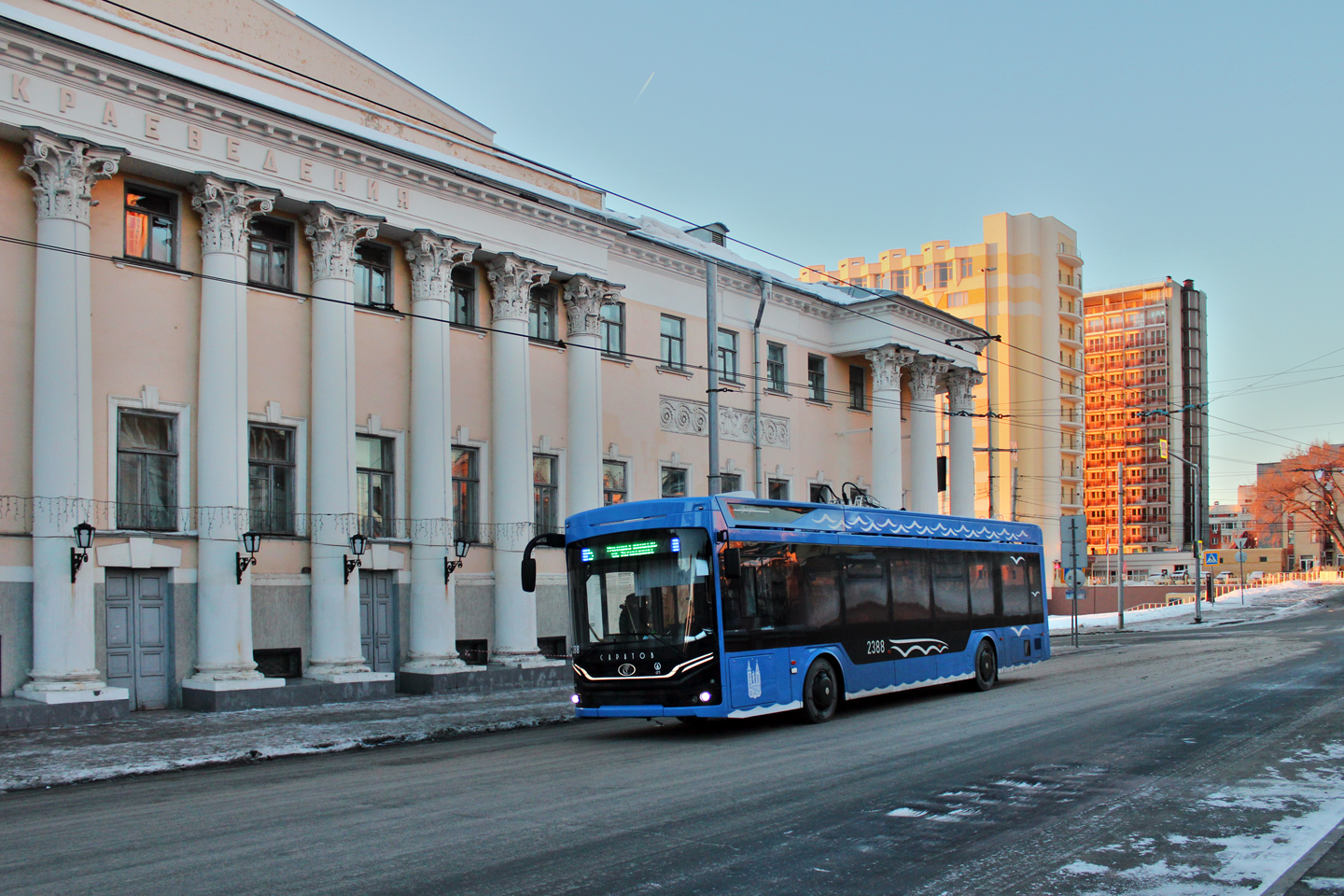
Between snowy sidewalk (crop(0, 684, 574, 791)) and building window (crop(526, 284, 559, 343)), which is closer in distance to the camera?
snowy sidewalk (crop(0, 684, 574, 791))

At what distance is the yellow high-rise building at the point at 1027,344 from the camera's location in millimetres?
81562

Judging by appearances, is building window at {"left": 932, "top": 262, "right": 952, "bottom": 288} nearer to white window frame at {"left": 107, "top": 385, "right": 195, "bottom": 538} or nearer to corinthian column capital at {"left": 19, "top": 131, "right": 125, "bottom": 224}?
white window frame at {"left": 107, "top": 385, "right": 195, "bottom": 538}

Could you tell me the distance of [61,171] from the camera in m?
17.8

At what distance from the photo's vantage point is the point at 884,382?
3612 centimetres

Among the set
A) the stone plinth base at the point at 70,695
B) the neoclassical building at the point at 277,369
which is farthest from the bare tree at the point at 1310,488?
the stone plinth base at the point at 70,695

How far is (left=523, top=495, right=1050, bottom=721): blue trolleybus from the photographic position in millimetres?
14375

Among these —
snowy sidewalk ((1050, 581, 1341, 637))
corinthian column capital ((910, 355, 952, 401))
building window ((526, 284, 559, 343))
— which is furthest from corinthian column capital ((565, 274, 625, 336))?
snowy sidewalk ((1050, 581, 1341, 637))

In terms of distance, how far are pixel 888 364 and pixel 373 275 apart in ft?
59.2

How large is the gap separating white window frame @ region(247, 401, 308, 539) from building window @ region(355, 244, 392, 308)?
2.85 metres

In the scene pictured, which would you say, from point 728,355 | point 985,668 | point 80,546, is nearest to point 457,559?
point 80,546

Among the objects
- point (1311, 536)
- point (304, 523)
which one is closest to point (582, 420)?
point (304, 523)

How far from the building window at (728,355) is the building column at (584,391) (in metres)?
5.71

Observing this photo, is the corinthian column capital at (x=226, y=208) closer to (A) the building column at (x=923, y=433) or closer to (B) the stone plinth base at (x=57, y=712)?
(B) the stone plinth base at (x=57, y=712)

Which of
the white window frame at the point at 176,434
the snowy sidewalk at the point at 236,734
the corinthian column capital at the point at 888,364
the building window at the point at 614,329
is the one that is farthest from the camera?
the corinthian column capital at the point at 888,364
